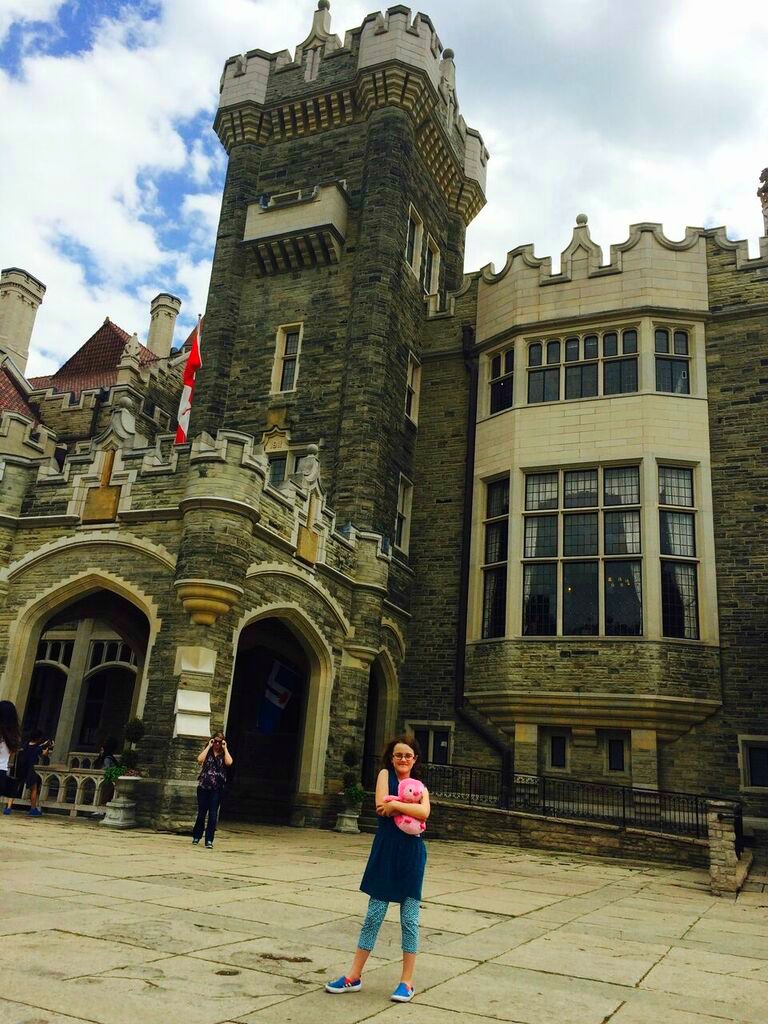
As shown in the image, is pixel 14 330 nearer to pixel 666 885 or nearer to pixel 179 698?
pixel 179 698

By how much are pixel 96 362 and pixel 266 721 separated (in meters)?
19.0

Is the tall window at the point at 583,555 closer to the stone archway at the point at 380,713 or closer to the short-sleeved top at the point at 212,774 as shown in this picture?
the stone archway at the point at 380,713

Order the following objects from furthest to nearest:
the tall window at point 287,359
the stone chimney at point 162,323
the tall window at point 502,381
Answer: the stone chimney at point 162,323, the tall window at point 287,359, the tall window at point 502,381

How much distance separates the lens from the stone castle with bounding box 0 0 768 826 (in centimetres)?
1555

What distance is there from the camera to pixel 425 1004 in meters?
4.52

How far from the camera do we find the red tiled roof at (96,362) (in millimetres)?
31766

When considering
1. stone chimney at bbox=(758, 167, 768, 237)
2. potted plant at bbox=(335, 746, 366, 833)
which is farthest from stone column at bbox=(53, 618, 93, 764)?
stone chimney at bbox=(758, 167, 768, 237)

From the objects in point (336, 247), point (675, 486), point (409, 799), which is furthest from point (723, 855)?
→ point (336, 247)

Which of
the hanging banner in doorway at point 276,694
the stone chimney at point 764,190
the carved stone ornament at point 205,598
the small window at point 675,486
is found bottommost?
the hanging banner in doorway at point 276,694

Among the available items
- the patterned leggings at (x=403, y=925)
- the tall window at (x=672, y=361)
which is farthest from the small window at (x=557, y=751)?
the patterned leggings at (x=403, y=925)

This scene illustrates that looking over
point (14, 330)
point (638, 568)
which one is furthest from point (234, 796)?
point (14, 330)

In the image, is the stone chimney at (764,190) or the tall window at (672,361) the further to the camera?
the stone chimney at (764,190)

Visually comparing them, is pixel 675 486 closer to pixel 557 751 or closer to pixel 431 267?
pixel 557 751

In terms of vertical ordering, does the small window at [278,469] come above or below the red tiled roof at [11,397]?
below
